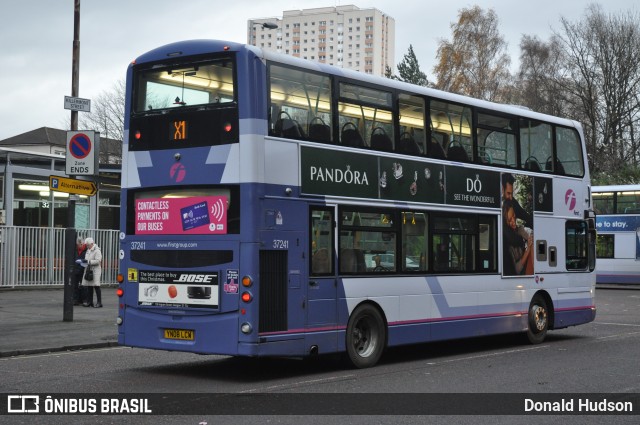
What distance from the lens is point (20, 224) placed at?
95.8 feet

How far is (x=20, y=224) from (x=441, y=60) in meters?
A: 44.7

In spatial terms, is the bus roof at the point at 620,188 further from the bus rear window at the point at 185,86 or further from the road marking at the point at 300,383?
the bus rear window at the point at 185,86

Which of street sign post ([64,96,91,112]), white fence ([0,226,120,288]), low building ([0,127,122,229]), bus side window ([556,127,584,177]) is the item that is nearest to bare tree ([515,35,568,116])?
low building ([0,127,122,229])

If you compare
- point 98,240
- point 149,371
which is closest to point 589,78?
point 98,240

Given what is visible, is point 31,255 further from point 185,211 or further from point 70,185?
point 185,211

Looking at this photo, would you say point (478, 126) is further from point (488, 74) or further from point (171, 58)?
point (488, 74)

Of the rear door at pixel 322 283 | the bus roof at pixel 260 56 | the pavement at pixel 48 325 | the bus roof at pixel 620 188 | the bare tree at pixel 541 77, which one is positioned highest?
the bare tree at pixel 541 77

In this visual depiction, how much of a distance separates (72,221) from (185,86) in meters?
7.29

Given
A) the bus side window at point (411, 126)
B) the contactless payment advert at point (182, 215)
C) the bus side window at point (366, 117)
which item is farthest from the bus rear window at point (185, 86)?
the bus side window at point (411, 126)

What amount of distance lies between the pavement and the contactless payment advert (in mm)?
3697

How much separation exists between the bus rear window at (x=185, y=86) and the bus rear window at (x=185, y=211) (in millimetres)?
1150

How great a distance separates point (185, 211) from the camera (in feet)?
39.7

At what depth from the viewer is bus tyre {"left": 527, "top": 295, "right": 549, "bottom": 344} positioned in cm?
1716

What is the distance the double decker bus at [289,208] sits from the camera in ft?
38.2
